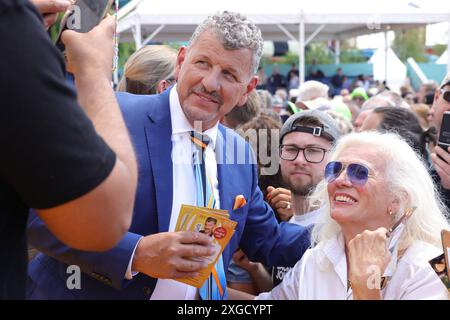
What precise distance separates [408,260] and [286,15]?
1026cm

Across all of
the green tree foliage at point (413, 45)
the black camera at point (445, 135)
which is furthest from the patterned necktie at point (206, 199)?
the green tree foliage at point (413, 45)

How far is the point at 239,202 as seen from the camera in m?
2.52

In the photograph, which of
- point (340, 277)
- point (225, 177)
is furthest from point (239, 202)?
point (340, 277)

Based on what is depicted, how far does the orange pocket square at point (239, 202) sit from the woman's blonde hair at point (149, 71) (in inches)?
50.0

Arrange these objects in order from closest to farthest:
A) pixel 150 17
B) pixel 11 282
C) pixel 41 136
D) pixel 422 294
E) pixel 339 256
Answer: pixel 41 136 → pixel 11 282 → pixel 422 294 → pixel 339 256 → pixel 150 17

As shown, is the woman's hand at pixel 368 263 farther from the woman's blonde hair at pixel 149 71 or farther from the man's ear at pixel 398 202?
the woman's blonde hair at pixel 149 71

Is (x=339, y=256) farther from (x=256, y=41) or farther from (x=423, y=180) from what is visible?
(x=256, y=41)

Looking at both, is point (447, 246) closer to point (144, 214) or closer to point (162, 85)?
point (144, 214)

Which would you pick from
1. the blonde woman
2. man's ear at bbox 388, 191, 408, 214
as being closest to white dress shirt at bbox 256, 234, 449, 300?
the blonde woman

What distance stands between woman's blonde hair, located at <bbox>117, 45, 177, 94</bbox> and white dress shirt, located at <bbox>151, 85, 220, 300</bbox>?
114 centimetres

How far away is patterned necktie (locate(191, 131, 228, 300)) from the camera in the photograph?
2361mm

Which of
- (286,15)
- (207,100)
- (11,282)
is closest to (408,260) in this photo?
(207,100)

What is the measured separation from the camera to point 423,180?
275cm

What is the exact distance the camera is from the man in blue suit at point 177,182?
210 cm
